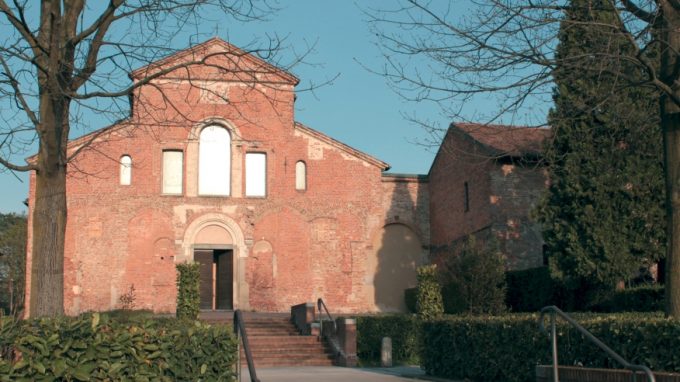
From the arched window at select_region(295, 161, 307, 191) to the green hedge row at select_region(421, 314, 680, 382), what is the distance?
1656cm

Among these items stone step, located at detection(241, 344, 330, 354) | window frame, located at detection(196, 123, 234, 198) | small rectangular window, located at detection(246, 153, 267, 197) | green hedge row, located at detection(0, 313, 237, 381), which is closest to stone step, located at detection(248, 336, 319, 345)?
stone step, located at detection(241, 344, 330, 354)

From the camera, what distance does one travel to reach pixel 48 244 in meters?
10.4

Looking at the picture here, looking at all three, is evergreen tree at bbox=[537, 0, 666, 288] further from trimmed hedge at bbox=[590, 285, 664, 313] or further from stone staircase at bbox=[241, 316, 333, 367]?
stone staircase at bbox=[241, 316, 333, 367]

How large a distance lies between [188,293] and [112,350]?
14942 millimetres

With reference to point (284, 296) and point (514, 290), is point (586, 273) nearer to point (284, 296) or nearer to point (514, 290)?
point (514, 290)

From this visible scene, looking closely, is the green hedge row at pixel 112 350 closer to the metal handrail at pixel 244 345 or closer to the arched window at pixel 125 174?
Result: the metal handrail at pixel 244 345

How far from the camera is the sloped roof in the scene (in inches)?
1272

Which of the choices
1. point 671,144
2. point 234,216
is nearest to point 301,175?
point 234,216

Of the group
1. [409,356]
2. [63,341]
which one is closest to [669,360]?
[63,341]

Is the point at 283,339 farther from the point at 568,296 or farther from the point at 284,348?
the point at 568,296

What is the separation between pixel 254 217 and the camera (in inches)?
1233

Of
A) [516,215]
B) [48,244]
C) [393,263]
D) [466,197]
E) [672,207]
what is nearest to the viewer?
[48,244]

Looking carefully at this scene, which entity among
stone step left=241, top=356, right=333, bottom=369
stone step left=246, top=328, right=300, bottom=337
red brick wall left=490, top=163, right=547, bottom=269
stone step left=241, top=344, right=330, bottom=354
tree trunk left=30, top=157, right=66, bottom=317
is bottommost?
stone step left=241, top=356, right=333, bottom=369

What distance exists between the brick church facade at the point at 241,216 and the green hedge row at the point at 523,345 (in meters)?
13.9
